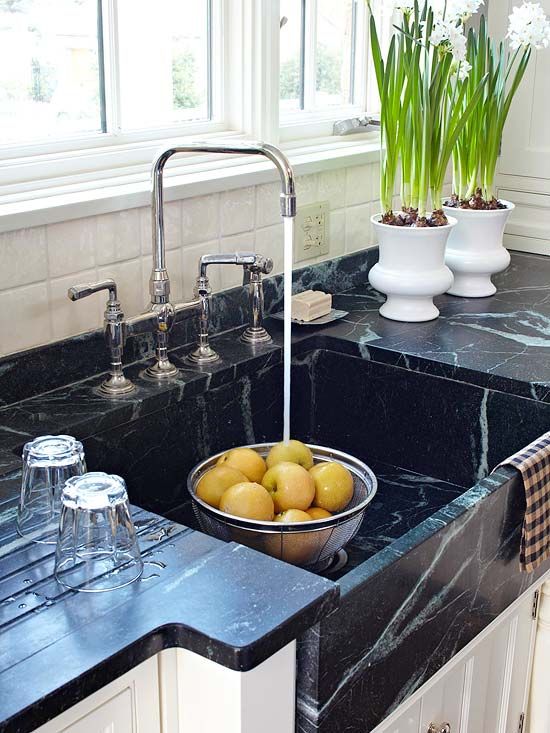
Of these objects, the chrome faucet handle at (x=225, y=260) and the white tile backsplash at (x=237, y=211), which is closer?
the chrome faucet handle at (x=225, y=260)

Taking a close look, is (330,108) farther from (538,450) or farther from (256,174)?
(538,450)

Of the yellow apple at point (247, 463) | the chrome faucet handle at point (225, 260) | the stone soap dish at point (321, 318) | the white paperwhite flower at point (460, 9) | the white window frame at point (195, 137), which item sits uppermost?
the white paperwhite flower at point (460, 9)

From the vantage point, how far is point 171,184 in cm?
181

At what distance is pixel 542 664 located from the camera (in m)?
1.77

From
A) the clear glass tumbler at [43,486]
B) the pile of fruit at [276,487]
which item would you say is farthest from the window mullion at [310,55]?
the clear glass tumbler at [43,486]

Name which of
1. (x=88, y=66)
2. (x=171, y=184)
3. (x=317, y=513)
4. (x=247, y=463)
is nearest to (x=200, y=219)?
(x=171, y=184)

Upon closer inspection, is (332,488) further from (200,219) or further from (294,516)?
(200,219)

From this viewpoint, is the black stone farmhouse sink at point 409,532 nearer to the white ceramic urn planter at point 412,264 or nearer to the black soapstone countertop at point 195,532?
the black soapstone countertop at point 195,532

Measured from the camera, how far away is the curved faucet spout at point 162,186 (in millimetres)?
1553

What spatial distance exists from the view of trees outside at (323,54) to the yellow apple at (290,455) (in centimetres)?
98

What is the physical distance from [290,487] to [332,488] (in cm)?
7

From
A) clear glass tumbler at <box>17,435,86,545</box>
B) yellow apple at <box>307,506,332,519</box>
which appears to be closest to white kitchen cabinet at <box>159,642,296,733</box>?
clear glass tumbler at <box>17,435,86,545</box>

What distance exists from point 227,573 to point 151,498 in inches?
22.8

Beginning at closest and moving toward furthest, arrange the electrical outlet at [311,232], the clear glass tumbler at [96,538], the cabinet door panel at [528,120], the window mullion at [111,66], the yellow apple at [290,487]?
the clear glass tumbler at [96,538] < the yellow apple at [290,487] < the window mullion at [111,66] < the electrical outlet at [311,232] < the cabinet door panel at [528,120]
